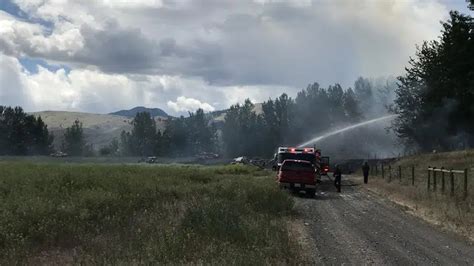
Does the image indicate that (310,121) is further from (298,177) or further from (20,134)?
(298,177)

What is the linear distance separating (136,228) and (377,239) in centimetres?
627

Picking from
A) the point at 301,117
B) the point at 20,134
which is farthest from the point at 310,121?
the point at 20,134

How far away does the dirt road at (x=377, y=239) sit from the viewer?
11570 mm

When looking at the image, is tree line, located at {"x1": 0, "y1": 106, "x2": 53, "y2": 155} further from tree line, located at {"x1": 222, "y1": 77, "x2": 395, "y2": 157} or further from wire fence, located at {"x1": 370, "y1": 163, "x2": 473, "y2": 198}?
wire fence, located at {"x1": 370, "y1": 163, "x2": 473, "y2": 198}

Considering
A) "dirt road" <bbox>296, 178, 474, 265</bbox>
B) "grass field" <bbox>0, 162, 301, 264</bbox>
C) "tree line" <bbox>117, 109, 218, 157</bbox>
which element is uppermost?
"tree line" <bbox>117, 109, 218, 157</bbox>

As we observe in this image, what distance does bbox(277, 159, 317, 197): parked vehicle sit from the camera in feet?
92.0

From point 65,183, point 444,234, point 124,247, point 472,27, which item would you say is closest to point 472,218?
point 444,234

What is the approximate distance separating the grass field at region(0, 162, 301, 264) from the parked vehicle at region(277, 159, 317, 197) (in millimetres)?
7530

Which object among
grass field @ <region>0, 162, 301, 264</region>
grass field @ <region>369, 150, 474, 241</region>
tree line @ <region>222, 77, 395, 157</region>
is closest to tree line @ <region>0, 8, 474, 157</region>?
tree line @ <region>222, 77, 395, 157</region>

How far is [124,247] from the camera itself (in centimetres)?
1070

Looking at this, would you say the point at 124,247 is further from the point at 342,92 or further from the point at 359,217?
the point at 342,92

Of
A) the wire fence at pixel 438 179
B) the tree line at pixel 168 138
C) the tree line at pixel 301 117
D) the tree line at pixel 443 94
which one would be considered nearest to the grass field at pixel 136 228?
the wire fence at pixel 438 179

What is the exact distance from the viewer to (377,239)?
46.2 feet

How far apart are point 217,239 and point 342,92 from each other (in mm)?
147397
